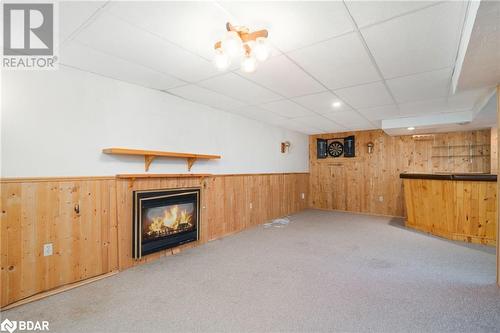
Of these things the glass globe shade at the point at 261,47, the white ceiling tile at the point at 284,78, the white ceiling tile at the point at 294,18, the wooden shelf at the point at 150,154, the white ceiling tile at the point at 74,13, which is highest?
the white ceiling tile at the point at 74,13

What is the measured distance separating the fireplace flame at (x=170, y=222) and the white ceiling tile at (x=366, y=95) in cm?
292

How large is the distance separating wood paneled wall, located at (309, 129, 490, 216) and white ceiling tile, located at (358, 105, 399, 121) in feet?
5.71

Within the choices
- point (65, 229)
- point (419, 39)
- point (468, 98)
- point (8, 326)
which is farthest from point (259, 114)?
point (8, 326)

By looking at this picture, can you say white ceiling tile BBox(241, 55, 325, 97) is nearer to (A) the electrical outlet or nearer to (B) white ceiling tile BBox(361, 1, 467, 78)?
(B) white ceiling tile BBox(361, 1, 467, 78)

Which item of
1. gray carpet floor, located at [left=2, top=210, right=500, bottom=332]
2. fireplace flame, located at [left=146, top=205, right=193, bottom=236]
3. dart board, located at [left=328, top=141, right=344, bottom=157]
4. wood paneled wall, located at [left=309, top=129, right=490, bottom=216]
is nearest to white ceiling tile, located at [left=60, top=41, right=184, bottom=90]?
fireplace flame, located at [left=146, top=205, right=193, bottom=236]

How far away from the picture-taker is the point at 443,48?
2188mm

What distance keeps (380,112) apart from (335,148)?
2715 millimetres

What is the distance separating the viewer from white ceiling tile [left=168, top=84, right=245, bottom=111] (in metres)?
3.36

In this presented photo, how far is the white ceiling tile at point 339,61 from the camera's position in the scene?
7.04ft

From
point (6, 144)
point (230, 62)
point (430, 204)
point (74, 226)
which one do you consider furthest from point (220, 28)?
point (430, 204)

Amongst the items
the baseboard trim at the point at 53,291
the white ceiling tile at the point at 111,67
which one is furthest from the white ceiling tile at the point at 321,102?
the baseboard trim at the point at 53,291

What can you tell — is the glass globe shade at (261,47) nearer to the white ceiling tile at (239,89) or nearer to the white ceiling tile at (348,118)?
the white ceiling tile at (239,89)

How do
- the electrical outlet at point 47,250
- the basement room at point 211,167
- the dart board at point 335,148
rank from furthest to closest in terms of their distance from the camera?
1. the dart board at point 335,148
2. the electrical outlet at point 47,250
3. the basement room at point 211,167

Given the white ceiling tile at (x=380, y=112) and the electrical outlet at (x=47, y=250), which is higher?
the white ceiling tile at (x=380, y=112)
